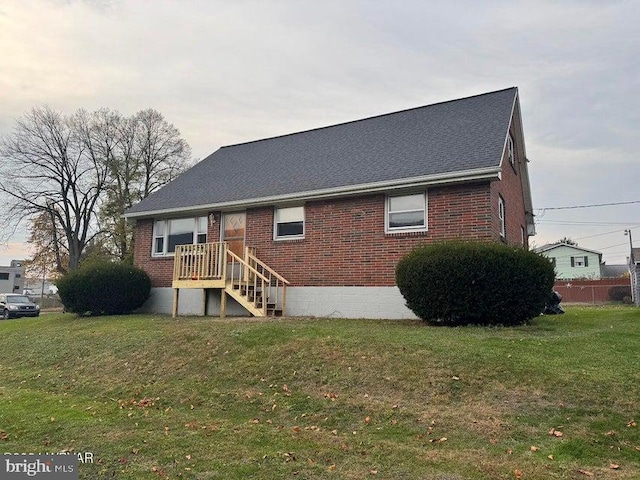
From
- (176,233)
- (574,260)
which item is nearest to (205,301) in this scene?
(176,233)

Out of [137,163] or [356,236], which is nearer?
[356,236]

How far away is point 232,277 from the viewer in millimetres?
13750

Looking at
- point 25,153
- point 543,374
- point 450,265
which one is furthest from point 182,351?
point 25,153

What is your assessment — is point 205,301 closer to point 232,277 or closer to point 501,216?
point 232,277

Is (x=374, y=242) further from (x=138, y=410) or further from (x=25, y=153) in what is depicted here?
(x=25, y=153)

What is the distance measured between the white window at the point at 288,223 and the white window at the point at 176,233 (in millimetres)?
3064

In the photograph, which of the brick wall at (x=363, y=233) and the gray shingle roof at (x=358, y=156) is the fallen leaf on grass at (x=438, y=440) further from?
the gray shingle roof at (x=358, y=156)

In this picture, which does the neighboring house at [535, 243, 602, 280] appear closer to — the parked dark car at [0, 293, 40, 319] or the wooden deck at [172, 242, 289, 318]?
the wooden deck at [172, 242, 289, 318]

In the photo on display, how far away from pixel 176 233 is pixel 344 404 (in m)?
12.4

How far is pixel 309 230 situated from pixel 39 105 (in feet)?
102

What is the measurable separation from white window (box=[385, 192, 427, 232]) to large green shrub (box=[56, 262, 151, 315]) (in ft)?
29.7

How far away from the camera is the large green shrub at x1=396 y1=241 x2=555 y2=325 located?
9336 millimetres
